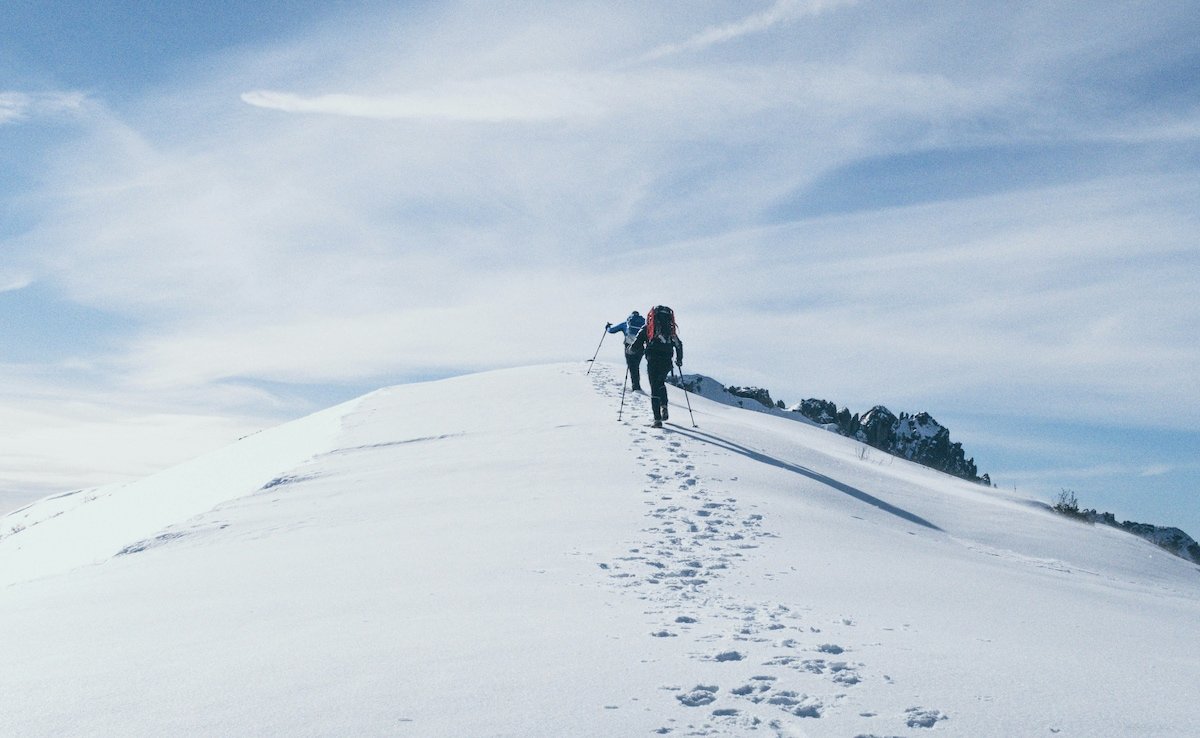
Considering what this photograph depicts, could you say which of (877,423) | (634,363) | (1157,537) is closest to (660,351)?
(634,363)

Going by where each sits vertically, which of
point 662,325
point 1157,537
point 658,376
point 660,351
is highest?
point 662,325

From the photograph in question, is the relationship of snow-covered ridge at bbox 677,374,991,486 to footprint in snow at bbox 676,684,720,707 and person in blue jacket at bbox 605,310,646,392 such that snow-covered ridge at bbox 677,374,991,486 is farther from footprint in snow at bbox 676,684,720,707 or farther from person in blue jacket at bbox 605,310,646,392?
footprint in snow at bbox 676,684,720,707

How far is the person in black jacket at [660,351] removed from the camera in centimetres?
1473

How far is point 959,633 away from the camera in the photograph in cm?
540

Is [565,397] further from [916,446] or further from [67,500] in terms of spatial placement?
[916,446]

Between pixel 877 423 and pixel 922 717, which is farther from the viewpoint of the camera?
pixel 877 423

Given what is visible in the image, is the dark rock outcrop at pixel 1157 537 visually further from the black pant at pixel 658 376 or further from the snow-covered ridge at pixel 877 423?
the black pant at pixel 658 376

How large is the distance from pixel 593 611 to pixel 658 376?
962cm

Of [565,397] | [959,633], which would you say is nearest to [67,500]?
[565,397]

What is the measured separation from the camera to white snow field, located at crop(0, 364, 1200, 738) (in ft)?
12.9

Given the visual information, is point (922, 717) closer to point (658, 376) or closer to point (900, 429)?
point (658, 376)

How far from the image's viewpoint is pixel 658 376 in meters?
14.9

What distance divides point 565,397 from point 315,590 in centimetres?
1233

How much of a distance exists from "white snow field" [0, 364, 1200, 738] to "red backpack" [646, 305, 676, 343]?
260cm
